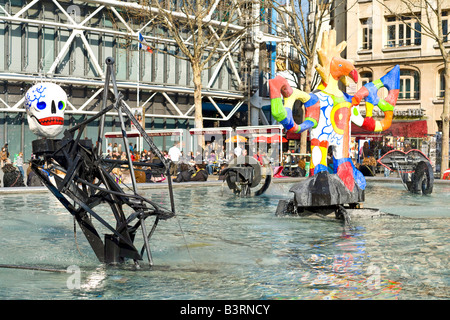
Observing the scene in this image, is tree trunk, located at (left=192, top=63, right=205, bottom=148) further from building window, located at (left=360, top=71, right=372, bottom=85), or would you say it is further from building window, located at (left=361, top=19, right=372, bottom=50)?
building window, located at (left=361, top=19, right=372, bottom=50)

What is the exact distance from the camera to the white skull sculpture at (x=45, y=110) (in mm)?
5773

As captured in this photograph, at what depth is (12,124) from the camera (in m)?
38.8

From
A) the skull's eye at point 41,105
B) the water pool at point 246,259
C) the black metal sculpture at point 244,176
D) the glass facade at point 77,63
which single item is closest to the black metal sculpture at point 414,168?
the black metal sculpture at point 244,176

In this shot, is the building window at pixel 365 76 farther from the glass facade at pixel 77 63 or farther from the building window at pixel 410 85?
the glass facade at pixel 77 63

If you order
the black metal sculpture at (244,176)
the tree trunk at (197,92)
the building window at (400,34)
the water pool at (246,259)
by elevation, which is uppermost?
the building window at (400,34)

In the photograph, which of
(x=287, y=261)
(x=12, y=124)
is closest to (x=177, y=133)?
(x=12, y=124)

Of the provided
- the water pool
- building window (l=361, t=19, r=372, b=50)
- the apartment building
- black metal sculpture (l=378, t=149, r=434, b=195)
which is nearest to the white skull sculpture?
the water pool

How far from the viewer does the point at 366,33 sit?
1746 inches

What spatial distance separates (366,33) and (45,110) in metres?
41.1

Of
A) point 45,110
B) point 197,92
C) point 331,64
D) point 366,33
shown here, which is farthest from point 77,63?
point 45,110

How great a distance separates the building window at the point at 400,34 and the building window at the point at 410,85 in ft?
6.30

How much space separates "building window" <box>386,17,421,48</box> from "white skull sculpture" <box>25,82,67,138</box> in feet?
130
